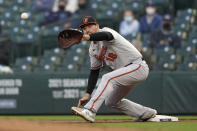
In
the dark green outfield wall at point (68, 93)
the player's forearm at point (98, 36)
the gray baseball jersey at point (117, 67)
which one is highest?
the player's forearm at point (98, 36)

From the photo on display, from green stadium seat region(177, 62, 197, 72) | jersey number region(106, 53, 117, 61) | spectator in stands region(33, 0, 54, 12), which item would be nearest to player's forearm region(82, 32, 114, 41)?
jersey number region(106, 53, 117, 61)

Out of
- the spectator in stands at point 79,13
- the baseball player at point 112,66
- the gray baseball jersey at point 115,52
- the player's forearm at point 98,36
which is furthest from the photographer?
the spectator in stands at point 79,13

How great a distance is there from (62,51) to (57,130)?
10.6m

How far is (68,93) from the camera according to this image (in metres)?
12.2

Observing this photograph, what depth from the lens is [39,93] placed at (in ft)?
40.7

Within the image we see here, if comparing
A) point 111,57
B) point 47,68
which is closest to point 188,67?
point 47,68

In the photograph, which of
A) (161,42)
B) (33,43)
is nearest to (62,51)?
(33,43)

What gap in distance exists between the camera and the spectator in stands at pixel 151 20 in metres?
14.3

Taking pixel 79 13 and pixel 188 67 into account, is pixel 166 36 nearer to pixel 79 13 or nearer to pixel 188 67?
pixel 188 67

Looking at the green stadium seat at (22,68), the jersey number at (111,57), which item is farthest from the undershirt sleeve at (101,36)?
the green stadium seat at (22,68)

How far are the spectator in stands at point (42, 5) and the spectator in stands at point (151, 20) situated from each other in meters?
4.42

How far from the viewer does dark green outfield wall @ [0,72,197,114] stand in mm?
11422

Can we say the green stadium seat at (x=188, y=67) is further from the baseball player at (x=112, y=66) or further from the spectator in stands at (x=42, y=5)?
the spectator in stands at (x=42, y=5)

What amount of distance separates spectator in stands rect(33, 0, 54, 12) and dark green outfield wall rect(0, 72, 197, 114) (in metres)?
6.02
